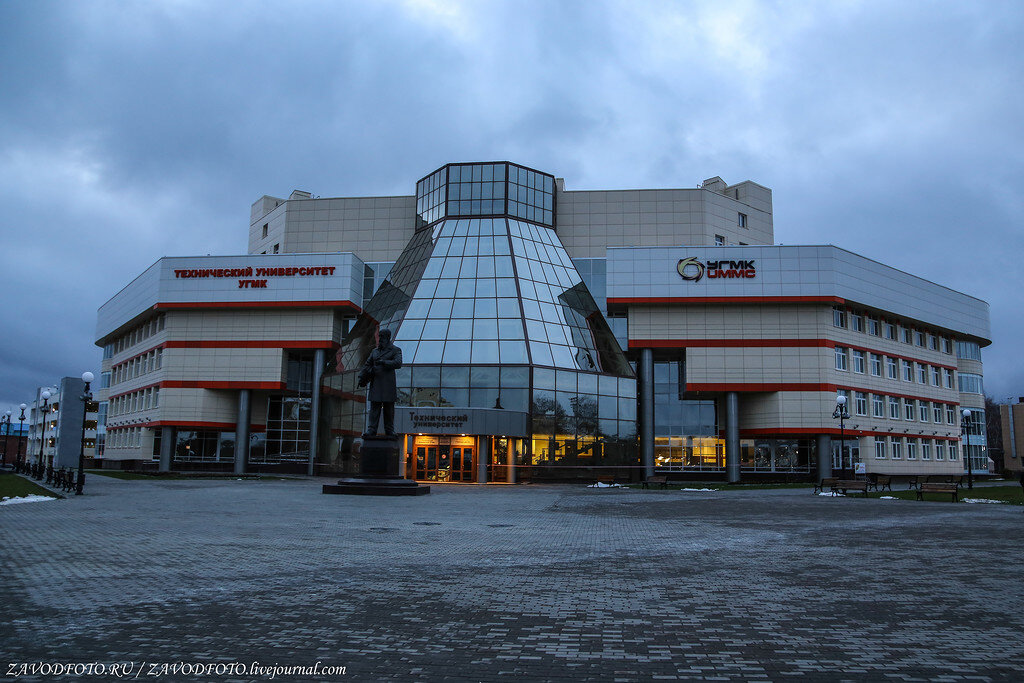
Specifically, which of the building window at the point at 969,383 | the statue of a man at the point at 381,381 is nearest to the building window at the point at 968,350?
the building window at the point at 969,383

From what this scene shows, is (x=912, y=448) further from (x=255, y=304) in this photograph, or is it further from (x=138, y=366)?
(x=138, y=366)

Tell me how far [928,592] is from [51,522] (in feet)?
51.6

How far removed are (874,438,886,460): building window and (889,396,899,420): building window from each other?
1.99 m

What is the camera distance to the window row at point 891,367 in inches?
1945

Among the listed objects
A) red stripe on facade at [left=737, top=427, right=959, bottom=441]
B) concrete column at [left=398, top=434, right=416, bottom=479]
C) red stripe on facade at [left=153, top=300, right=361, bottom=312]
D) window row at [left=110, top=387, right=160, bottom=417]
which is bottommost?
concrete column at [left=398, top=434, right=416, bottom=479]

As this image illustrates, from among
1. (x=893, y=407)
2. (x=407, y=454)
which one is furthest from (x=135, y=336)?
(x=893, y=407)

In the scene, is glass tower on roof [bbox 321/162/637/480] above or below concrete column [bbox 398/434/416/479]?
above

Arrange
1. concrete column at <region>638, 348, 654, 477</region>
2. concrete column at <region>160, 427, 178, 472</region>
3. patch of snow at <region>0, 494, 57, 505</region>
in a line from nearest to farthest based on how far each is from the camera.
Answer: patch of snow at <region>0, 494, 57, 505</region> < concrete column at <region>638, 348, 654, 477</region> < concrete column at <region>160, 427, 178, 472</region>

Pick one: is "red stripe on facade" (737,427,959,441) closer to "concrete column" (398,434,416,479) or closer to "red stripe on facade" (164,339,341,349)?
"concrete column" (398,434,416,479)

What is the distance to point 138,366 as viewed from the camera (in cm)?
6006

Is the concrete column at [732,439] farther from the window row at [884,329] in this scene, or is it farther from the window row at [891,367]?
the window row at [884,329]

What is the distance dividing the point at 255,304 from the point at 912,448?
47.1 meters

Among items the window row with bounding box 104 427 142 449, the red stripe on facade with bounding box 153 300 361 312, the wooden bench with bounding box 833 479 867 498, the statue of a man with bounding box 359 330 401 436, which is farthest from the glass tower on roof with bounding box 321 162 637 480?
the window row with bounding box 104 427 142 449

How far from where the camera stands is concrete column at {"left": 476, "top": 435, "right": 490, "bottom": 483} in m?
38.8
